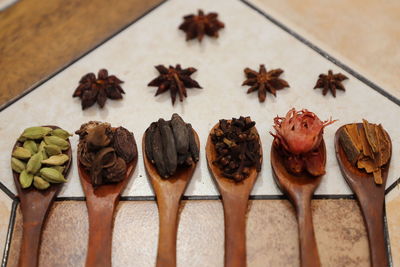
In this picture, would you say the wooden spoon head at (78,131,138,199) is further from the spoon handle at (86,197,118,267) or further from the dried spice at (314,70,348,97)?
the dried spice at (314,70,348,97)

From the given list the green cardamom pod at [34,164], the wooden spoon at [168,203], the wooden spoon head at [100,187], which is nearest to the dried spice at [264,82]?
the wooden spoon at [168,203]

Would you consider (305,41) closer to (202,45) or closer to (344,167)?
(202,45)

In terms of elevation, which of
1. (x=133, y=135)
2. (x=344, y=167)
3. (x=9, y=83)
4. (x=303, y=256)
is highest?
(x=9, y=83)

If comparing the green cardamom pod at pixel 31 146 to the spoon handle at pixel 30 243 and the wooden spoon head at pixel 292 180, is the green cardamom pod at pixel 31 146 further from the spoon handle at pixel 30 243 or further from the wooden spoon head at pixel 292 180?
the wooden spoon head at pixel 292 180

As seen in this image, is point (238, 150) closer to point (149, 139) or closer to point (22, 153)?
point (149, 139)

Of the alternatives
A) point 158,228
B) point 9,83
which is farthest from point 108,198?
point 9,83

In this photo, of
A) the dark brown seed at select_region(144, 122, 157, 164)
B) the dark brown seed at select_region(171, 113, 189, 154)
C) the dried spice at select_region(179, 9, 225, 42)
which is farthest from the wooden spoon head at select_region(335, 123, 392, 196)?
the dried spice at select_region(179, 9, 225, 42)
